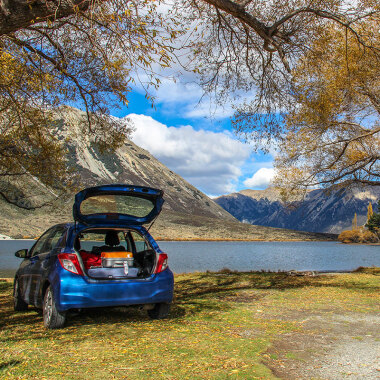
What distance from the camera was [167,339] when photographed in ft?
17.1

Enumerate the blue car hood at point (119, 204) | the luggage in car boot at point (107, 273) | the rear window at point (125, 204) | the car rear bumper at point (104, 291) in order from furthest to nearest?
the rear window at point (125, 204)
the blue car hood at point (119, 204)
the luggage in car boot at point (107, 273)
the car rear bumper at point (104, 291)

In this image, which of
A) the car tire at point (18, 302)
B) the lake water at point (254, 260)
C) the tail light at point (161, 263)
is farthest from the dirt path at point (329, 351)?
the lake water at point (254, 260)

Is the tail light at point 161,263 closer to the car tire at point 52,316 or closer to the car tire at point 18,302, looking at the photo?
the car tire at point 52,316

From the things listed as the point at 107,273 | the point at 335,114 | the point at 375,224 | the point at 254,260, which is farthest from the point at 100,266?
the point at 375,224

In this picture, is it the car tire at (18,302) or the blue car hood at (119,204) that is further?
the car tire at (18,302)

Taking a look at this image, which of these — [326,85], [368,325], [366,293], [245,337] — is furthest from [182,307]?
[326,85]

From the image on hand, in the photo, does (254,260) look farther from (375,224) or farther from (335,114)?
(375,224)

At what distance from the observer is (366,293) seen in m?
10.3

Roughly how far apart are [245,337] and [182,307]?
2683 mm

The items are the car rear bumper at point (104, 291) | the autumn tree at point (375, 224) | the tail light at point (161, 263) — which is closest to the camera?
the car rear bumper at point (104, 291)

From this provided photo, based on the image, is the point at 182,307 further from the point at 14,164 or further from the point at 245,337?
the point at 14,164

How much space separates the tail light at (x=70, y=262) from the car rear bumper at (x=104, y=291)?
65 mm

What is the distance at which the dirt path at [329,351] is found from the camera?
3945 mm

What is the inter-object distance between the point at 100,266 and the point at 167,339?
5.54ft
